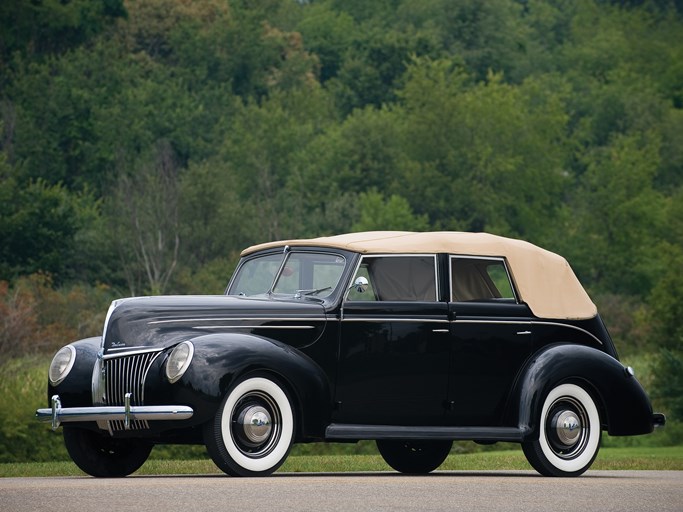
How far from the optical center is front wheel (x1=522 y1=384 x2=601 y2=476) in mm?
14461

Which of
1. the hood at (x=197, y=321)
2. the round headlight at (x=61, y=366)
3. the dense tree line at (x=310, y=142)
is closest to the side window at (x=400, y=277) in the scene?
the hood at (x=197, y=321)

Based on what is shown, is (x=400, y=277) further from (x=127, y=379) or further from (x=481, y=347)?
(x=127, y=379)

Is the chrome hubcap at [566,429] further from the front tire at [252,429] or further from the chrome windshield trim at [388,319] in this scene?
the front tire at [252,429]

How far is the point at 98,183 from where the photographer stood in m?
79.7

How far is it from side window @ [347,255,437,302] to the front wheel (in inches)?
58.3

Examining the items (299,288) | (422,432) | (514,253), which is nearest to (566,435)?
(422,432)

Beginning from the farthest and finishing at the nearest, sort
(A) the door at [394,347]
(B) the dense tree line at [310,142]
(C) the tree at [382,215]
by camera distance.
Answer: (C) the tree at [382,215]
(B) the dense tree line at [310,142]
(A) the door at [394,347]

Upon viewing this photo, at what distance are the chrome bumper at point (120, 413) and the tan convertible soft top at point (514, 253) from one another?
2.42 m

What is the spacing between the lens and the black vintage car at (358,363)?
514 inches

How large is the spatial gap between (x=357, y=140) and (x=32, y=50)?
18.7 meters

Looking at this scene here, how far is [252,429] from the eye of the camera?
514 inches

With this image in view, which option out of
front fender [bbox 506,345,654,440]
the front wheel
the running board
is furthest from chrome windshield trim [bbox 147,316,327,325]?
the front wheel

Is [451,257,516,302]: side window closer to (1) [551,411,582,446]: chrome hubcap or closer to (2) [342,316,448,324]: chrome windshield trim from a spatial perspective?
(2) [342,316,448,324]: chrome windshield trim

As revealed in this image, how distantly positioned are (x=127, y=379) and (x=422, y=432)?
265 cm
